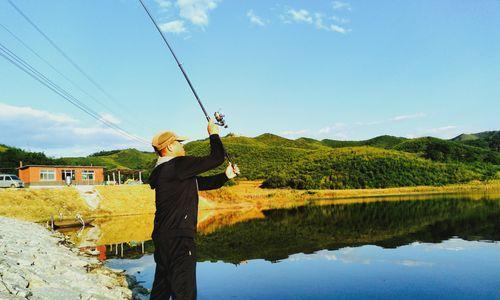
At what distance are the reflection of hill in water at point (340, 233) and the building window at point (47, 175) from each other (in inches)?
1398

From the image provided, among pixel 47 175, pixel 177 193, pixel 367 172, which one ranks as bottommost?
pixel 367 172

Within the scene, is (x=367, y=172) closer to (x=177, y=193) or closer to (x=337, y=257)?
(x=337, y=257)

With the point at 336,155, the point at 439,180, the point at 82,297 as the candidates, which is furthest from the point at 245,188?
the point at 82,297

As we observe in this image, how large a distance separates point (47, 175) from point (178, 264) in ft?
191

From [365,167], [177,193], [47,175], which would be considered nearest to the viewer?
[177,193]

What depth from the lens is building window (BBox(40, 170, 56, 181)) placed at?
184ft

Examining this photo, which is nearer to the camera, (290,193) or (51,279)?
(51,279)

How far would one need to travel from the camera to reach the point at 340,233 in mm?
26562

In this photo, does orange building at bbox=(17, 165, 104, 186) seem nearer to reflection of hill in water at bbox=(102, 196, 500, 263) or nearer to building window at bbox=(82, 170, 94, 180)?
building window at bbox=(82, 170, 94, 180)

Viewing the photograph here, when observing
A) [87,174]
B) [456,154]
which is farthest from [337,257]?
[456,154]

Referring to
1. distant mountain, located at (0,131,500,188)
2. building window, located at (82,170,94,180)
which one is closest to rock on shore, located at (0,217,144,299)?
building window, located at (82,170,94,180)

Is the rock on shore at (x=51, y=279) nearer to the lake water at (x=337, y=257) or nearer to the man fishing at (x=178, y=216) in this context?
the lake water at (x=337, y=257)

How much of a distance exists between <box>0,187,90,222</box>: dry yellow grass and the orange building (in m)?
11.1

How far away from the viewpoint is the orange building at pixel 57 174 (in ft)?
181
